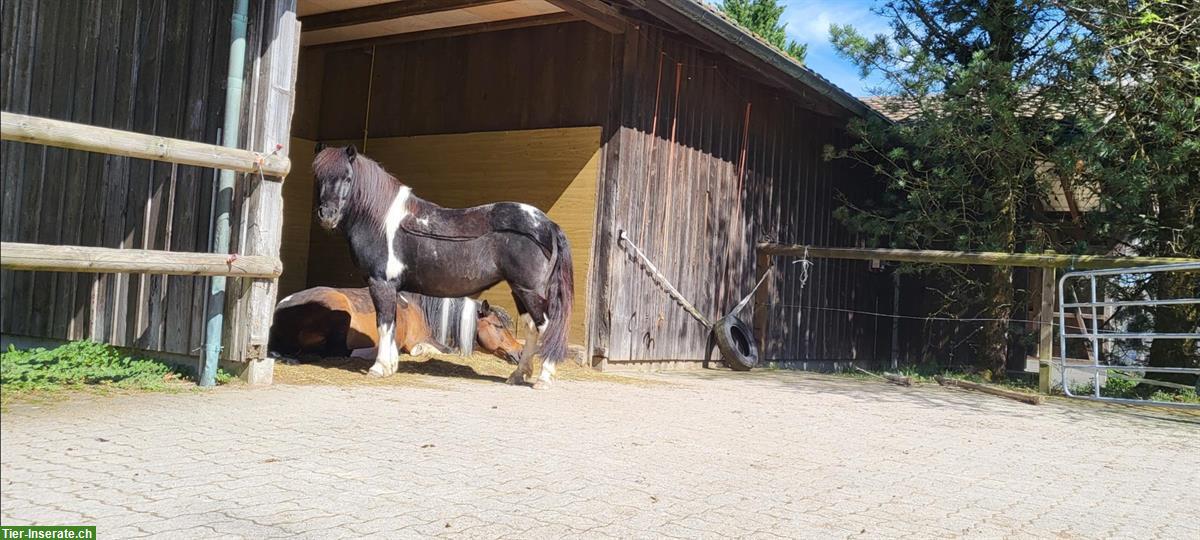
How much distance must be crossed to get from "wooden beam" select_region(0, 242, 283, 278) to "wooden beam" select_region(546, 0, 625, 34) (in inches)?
161

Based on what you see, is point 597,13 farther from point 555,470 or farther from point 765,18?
point 765,18

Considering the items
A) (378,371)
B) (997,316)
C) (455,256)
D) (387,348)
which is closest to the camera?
(378,371)

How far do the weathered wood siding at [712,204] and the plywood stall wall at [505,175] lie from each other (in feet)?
0.76

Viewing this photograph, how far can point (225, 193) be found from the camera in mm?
5473

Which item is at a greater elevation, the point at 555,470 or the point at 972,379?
the point at 972,379

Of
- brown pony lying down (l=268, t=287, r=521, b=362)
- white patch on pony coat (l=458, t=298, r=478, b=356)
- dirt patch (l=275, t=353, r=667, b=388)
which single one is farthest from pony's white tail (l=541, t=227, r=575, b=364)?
white patch on pony coat (l=458, t=298, r=478, b=356)

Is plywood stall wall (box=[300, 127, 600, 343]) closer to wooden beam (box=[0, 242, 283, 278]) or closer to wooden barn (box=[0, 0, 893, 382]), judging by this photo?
wooden barn (box=[0, 0, 893, 382])

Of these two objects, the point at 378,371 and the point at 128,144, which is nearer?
the point at 128,144

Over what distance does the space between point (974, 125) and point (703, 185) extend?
3190 mm

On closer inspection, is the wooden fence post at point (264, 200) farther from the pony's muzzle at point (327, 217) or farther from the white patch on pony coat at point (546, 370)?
the white patch on pony coat at point (546, 370)

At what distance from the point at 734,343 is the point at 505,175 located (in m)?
3.43

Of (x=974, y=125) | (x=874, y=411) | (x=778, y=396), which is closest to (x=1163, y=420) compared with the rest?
(x=874, y=411)

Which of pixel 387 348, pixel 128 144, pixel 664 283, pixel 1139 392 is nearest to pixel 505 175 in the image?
pixel 664 283

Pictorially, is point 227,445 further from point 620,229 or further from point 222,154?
point 620,229
